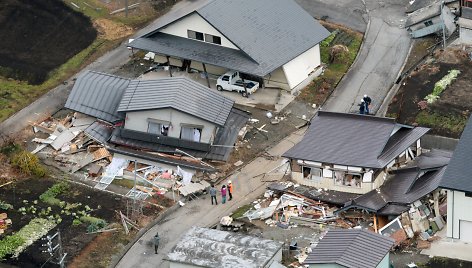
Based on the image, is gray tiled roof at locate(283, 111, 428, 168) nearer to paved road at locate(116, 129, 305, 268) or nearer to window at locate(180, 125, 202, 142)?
paved road at locate(116, 129, 305, 268)

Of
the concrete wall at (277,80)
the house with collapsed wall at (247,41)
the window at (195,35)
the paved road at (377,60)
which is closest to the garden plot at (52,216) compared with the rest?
the house with collapsed wall at (247,41)

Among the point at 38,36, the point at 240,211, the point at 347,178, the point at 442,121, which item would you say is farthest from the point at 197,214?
the point at 38,36

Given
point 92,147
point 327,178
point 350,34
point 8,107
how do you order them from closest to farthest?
point 327,178 → point 92,147 → point 8,107 → point 350,34

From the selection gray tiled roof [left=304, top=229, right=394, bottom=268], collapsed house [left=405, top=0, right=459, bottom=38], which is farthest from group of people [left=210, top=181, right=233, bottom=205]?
collapsed house [left=405, top=0, right=459, bottom=38]

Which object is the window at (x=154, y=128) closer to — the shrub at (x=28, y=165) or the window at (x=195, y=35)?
the shrub at (x=28, y=165)

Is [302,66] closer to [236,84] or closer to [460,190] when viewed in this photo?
[236,84]

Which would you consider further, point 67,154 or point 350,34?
point 350,34

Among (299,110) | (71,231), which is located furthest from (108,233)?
(299,110)

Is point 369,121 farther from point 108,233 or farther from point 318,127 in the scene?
point 108,233
